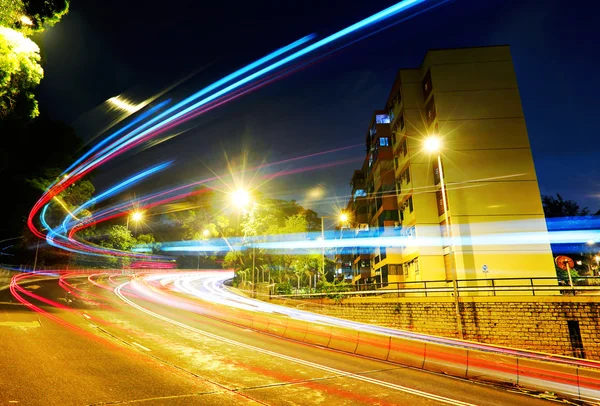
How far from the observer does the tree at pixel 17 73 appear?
13.7 metres

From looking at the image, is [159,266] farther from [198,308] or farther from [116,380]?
[116,380]

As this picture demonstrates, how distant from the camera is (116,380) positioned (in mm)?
7258

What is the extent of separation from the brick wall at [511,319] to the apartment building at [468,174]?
852 cm

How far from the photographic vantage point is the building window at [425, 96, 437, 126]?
33.5 metres

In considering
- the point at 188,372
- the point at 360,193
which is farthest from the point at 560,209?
the point at 188,372

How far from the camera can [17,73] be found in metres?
15.2

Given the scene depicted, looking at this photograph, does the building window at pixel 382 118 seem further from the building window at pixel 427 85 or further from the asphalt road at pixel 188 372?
the asphalt road at pixel 188 372

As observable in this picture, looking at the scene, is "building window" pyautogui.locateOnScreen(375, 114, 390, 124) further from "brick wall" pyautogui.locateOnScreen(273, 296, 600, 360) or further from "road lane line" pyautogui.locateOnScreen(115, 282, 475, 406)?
"road lane line" pyautogui.locateOnScreen(115, 282, 475, 406)

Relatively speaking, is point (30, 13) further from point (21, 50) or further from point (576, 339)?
point (576, 339)

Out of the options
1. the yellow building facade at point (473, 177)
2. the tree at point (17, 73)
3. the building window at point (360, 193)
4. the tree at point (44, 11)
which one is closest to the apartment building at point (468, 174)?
the yellow building facade at point (473, 177)

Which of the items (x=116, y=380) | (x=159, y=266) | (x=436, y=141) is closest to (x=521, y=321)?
(x=436, y=141)

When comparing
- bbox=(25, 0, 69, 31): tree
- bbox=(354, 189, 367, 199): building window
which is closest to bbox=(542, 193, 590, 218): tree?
bbox=(354, 189, 367, 199): building window

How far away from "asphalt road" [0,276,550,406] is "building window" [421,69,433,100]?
30.3 meters

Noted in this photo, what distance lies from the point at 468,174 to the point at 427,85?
10.9 meters
